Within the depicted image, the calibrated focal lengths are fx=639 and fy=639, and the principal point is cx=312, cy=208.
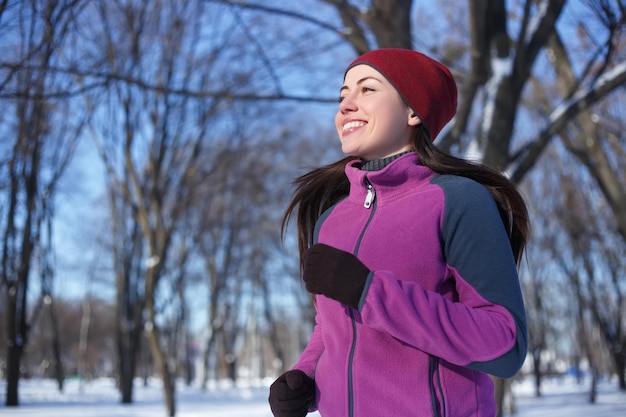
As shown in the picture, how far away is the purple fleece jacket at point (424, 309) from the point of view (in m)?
1.23

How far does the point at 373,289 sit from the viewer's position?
1229mm

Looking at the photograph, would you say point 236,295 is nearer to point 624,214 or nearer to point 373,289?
point 624,214

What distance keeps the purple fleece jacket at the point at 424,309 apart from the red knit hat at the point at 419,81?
0.15m

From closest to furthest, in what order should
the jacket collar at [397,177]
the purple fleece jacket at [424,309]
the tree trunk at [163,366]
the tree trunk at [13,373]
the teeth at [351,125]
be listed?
the purple fleece jacket at [424,309] < the jacket collar at [397,177] < the teeth at [351,125] < the tree trunk at [163,366] < the tree trunk at [13,373]

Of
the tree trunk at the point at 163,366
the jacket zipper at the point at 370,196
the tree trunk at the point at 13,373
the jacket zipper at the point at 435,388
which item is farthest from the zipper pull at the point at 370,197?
the tree trunk at the point at 13,373

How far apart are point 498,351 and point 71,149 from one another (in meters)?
12.7

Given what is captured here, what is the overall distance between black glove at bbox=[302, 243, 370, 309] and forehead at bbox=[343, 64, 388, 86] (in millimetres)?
518

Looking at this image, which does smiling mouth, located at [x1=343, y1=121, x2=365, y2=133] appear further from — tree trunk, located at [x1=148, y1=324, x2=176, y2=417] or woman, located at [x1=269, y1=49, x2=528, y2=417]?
tree trunk, located at [x1=148, y1=324, x2=176, y2=417]

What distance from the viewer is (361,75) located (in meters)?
1.60

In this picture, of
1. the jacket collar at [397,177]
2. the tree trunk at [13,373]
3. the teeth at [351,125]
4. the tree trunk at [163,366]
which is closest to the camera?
the jacket collar at [397,177]

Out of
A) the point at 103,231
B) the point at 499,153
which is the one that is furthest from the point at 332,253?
the point at 103,231

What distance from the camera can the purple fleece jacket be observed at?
4.05ft

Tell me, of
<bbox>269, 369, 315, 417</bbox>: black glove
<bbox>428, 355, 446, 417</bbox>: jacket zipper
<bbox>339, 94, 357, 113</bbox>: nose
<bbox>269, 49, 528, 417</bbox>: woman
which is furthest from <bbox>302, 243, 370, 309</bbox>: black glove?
<bbox>339, 94, 357, 113</bbox>: nose

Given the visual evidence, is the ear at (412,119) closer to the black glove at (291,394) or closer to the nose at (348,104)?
the nose at (348,104)
